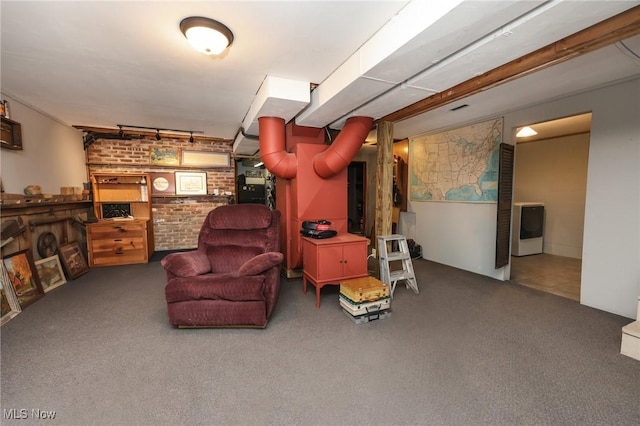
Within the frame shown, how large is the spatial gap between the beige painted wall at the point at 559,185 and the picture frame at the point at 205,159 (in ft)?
19.9

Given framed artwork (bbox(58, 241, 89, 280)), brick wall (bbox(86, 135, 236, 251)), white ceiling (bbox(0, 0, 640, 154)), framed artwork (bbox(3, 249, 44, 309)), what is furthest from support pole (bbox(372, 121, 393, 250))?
framed artwork (bbox(58, 241, 89, 280))

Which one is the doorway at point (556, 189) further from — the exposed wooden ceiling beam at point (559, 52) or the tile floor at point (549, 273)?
the exposed wooden ceiling beam at point (559, 52)

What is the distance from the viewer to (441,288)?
10.9ft

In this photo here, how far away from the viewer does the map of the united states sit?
12.1 feet

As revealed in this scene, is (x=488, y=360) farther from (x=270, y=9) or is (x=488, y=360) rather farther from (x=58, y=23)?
(x=58, y=23)

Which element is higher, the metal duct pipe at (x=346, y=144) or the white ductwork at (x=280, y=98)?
the white ductwork at (x=280, y=98)

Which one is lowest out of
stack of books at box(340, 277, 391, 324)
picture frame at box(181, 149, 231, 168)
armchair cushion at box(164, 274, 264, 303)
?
stack of books at box(340, 277, 391, 324)

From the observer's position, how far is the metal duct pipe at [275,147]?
10.5ft

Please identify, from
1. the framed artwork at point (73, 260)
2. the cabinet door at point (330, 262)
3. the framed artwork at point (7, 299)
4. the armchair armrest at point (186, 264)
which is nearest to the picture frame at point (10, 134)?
the framed artwork at point (7, 299)

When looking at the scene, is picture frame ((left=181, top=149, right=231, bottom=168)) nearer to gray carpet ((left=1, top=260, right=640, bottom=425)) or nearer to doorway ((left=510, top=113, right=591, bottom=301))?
gray carpet ((left=1, top=260, right=640, bottom=425))

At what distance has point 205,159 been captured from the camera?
5477 millimetres

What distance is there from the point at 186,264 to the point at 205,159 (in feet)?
11.6

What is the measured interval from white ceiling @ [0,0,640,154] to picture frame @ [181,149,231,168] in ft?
6.51

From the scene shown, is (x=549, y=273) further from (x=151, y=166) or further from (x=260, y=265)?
(x=151, y=166)
